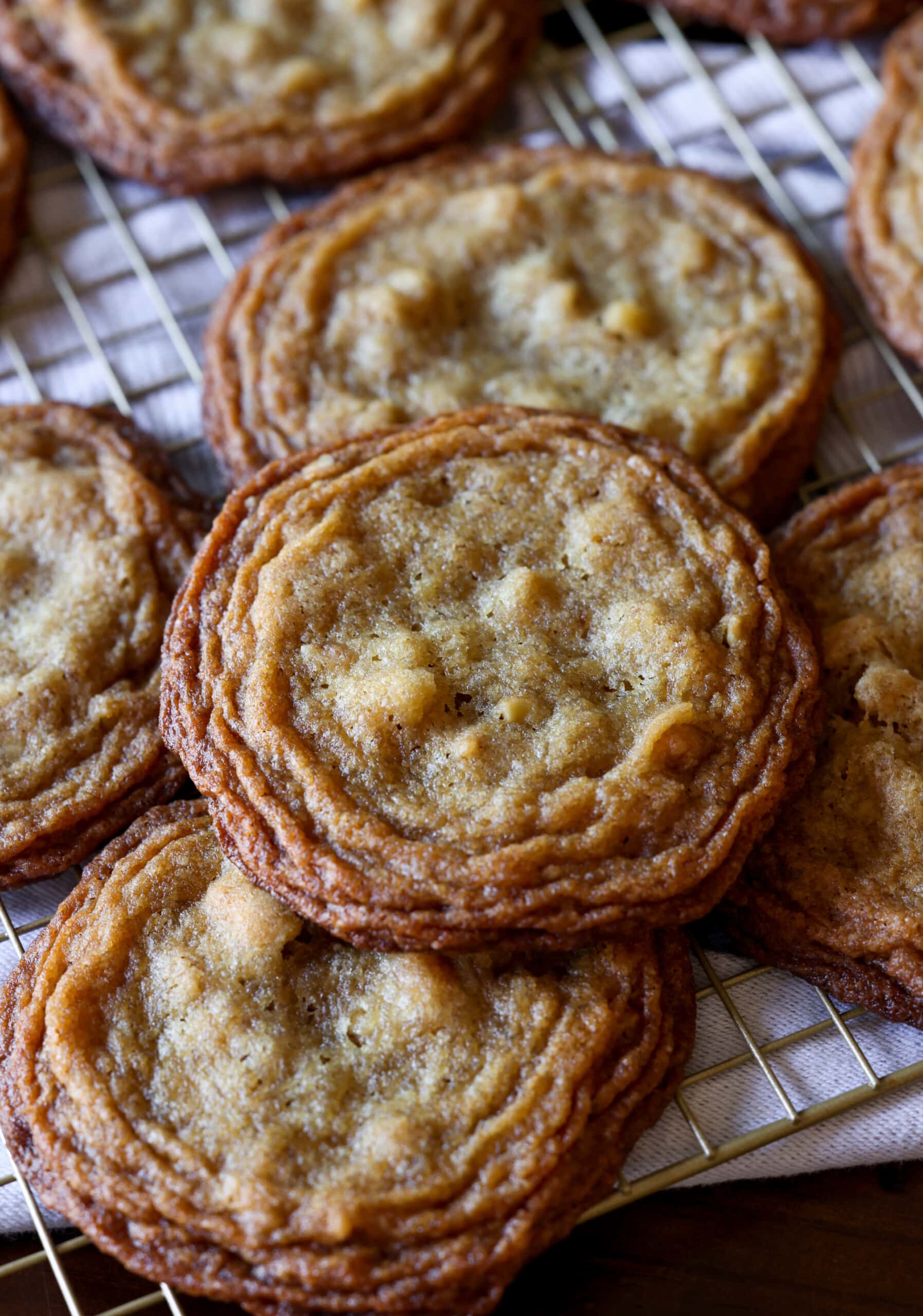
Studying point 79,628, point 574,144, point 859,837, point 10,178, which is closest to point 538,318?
point 574,144

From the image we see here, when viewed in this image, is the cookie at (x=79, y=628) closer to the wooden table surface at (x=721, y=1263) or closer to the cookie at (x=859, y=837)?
the wooden table surface at (x=721, y=1263)

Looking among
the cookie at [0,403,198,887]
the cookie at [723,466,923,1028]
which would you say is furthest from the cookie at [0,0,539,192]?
the cookie at [723,466,923,1028]

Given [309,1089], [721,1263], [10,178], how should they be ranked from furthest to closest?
[10,178] < [721,1263] < [309,1089]

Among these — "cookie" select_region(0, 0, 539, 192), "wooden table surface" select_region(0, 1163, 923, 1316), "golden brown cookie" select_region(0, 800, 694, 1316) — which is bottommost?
"wooden table surface" select_region(0, 1163, 923, 1316)

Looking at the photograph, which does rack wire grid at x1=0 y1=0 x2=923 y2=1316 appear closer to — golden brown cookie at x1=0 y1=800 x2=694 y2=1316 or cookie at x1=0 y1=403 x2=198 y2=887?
cookie at x1=0 y1=403 x2=198 y2=887

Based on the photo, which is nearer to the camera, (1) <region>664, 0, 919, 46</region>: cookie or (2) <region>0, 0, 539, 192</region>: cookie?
(2) <region>0, 0, 539, 192</region>: cookie

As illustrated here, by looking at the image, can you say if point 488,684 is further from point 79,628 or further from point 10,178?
point 10,178
